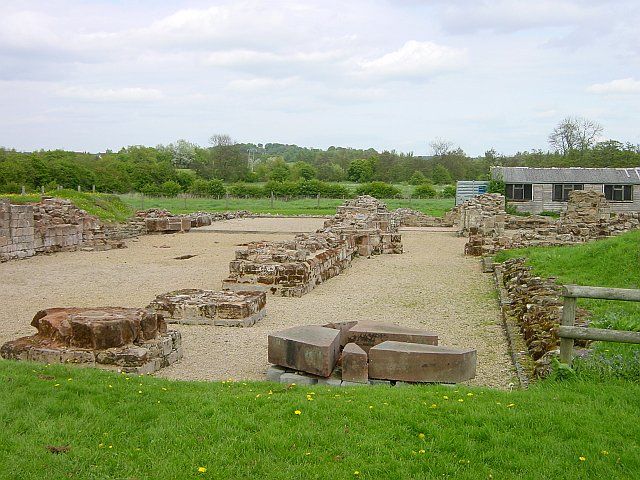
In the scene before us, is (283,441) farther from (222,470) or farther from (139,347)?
(139,347)

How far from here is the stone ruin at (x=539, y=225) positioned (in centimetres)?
2444

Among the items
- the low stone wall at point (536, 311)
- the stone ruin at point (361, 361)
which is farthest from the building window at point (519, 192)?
the stone ruin at point (361, 361)

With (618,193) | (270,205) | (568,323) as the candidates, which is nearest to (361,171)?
(270,205)

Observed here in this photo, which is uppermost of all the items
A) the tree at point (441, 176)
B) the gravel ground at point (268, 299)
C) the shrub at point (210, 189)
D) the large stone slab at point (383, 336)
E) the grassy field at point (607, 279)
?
the tree at point (441, 176)

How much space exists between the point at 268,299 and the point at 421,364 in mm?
7526

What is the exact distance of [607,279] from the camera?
40.1ft

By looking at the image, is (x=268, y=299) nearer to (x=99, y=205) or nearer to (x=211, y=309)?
(x=211, y=309)

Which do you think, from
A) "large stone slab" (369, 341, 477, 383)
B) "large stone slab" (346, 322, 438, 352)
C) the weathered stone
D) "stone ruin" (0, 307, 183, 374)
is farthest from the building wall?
the weathered stone

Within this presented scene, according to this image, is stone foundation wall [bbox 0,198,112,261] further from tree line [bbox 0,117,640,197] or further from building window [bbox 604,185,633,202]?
building window [bbox 604,185,633,202]

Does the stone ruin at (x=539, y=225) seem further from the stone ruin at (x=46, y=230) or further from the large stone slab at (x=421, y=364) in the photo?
the large stone slab at (x=421, y=364)

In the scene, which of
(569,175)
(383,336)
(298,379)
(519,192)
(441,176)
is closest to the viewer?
(298,379)

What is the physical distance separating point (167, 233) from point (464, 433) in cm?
3013

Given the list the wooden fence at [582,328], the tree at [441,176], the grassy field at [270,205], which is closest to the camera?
the wooden fence at [582,328]

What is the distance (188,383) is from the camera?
759cm
